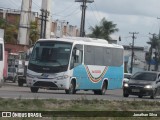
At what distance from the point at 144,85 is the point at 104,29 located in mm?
67417

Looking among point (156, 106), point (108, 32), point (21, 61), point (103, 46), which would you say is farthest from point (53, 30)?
point (156, 106)

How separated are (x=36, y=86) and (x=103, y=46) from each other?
6182 mm

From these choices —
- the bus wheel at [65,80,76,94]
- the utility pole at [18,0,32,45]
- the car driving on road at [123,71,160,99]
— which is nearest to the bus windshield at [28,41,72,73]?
the bus wheel at [65,80,76,94]

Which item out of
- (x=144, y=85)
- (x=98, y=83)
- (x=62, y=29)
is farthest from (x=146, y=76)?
(x=62, y=29)

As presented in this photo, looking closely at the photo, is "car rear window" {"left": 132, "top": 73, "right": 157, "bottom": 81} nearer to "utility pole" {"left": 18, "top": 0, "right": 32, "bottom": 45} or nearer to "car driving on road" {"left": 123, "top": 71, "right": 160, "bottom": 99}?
"car driving on road" {"left": 123, "top": 71, "right": 160, "bottom": 99}

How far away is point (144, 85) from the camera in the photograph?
3603cm

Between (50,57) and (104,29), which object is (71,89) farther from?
(104,29)

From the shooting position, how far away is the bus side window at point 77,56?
34.4 metres

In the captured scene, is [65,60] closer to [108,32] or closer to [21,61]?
[21,61]

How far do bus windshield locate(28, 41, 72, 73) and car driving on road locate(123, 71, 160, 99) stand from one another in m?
4.64

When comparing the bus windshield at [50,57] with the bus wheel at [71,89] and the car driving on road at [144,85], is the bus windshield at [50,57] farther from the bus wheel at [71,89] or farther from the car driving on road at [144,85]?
the car driving on road at [144,85]

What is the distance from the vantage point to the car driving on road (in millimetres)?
35938

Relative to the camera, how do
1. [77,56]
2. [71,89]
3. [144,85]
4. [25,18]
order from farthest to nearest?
[25,18], [144,85], [77,56], [71,89]

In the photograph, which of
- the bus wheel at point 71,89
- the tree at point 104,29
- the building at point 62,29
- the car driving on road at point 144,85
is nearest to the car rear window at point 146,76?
the car driving on road at point 144,85
